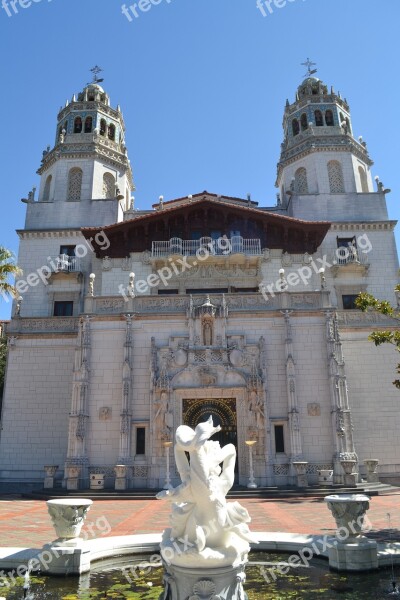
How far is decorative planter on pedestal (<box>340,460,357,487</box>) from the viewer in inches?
852

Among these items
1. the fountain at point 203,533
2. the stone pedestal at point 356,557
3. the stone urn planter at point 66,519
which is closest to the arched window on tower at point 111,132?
the stone urn planter at point 66,519

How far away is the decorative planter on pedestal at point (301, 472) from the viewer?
21.7 metres

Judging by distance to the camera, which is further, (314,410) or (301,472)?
(314,410)

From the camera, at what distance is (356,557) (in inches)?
322

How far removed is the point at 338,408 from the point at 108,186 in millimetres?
24486

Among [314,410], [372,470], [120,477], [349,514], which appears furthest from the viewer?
[372,470]

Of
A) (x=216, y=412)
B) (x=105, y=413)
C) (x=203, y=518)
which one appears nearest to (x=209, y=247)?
(x=216, y=412)

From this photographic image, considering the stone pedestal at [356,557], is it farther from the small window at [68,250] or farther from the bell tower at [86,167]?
the bell tower at [86,167]

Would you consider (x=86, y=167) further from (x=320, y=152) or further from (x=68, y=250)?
(x=320, y=152)

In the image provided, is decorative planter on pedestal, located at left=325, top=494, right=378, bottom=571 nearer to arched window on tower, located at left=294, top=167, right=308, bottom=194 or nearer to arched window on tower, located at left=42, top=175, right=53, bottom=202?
arched window on tower, located at left=294, top=167, right=308, bottom=194

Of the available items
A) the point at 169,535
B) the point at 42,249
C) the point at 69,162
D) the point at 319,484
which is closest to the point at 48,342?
the point at 42,249

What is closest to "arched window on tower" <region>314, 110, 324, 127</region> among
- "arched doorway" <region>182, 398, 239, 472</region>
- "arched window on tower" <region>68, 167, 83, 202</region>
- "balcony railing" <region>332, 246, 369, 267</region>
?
"balcony railing" <region>332, 246, 369, 267</region>

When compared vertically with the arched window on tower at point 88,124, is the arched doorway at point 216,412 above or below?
below

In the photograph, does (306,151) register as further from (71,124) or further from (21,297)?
(21,297)
